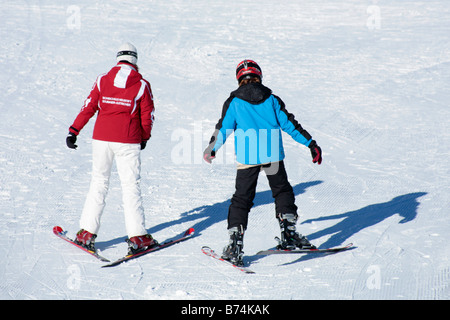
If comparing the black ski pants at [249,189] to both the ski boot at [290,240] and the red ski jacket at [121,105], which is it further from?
the red ski jacket at [121,105]

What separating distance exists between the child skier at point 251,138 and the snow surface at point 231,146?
0.46 m

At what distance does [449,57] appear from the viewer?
12.4 metres

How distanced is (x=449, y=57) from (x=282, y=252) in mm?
8662

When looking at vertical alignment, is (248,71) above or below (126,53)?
below

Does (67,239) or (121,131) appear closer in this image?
(121,131)

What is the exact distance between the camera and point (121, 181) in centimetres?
538

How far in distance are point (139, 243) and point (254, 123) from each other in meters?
1.54

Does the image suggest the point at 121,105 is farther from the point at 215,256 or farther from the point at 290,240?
the point at 290,240

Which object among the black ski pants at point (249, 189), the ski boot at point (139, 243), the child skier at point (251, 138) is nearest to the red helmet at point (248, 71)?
the child skier at point (251, 138)

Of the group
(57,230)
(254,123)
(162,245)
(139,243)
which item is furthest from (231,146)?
(254,123)

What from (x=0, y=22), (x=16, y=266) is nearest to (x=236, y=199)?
(x=16, y=266)

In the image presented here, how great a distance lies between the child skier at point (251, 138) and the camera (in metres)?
5.11

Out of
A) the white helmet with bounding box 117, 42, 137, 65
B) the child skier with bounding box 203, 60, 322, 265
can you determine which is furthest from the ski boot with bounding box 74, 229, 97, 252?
the white helmet with bounding box 117, 42, 137, 65
